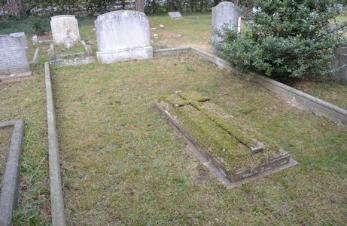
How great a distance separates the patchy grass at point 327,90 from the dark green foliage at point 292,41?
243 mm

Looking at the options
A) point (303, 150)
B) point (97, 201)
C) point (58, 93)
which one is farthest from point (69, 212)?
point (58, 93)

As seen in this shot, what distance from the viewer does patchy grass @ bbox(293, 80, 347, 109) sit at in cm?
536

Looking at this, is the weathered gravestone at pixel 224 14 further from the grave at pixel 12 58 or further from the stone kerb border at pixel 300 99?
the grave at pixel 12 58

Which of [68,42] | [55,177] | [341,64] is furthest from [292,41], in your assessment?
[68,42]

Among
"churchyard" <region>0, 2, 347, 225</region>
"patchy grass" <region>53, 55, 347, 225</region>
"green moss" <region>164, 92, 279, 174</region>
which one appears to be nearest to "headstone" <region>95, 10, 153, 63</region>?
"churchyard" <region>0, 2, 347, 225</region>

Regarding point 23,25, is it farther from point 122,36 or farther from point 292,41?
point 292,41

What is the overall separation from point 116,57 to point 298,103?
16.5ft

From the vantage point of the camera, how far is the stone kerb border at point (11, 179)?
2885 mm

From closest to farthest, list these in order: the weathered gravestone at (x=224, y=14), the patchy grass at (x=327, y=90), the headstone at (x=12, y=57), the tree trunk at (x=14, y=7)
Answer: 1. the patchy grass at (x=327, y=90)
2. the headstone at (x=12, y=57)
3. the weathered gravestone at (x=224, y=14)
4. the tree trunk at (x=14, y=7)

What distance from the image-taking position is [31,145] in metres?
→ 4.33

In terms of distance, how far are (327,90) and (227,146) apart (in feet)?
10.2

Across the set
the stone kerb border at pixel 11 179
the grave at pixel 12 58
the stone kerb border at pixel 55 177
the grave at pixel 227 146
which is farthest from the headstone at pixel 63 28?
the grave at pixel 227 146

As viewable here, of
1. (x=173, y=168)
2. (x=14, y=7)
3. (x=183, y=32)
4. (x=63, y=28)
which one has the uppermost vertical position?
(x=14, y=7)

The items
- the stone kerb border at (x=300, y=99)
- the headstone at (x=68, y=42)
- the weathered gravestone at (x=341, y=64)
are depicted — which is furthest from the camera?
the headstone at (x=68, y=42)
